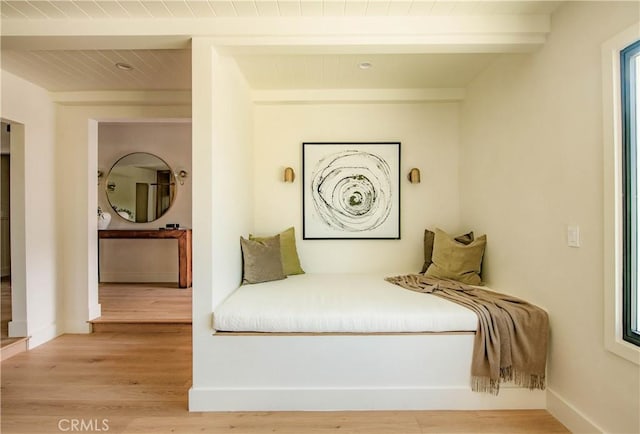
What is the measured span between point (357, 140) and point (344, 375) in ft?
7.16

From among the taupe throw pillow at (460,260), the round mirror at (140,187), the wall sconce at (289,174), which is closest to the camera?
the taupe throw pillow at (460,260)

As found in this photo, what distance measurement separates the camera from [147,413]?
6.63 ft

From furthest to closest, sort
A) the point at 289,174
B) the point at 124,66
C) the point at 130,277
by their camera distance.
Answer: the point at 130,277, the point at 289,174, the point at 124,66

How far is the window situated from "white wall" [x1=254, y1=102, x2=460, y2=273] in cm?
176

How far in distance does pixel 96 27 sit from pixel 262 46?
1.01 meters

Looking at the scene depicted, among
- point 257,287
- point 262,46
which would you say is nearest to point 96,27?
point 262,46

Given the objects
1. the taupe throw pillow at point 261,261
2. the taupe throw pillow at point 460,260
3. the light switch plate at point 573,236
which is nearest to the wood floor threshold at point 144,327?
the taupe throw pillow at point 261,261

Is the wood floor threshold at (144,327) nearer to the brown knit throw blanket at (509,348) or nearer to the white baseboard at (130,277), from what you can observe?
the white baseboard at (130,277)

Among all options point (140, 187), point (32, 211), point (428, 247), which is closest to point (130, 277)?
point (140, 187)

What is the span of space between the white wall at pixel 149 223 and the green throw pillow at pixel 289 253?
9.45ft

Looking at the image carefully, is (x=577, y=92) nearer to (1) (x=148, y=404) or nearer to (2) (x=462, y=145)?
(2) (x=462, y=145)

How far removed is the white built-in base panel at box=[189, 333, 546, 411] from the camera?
6.73ft

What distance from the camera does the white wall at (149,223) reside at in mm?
5316

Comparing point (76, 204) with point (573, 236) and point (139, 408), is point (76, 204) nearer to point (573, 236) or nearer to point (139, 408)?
point (139, 408)
